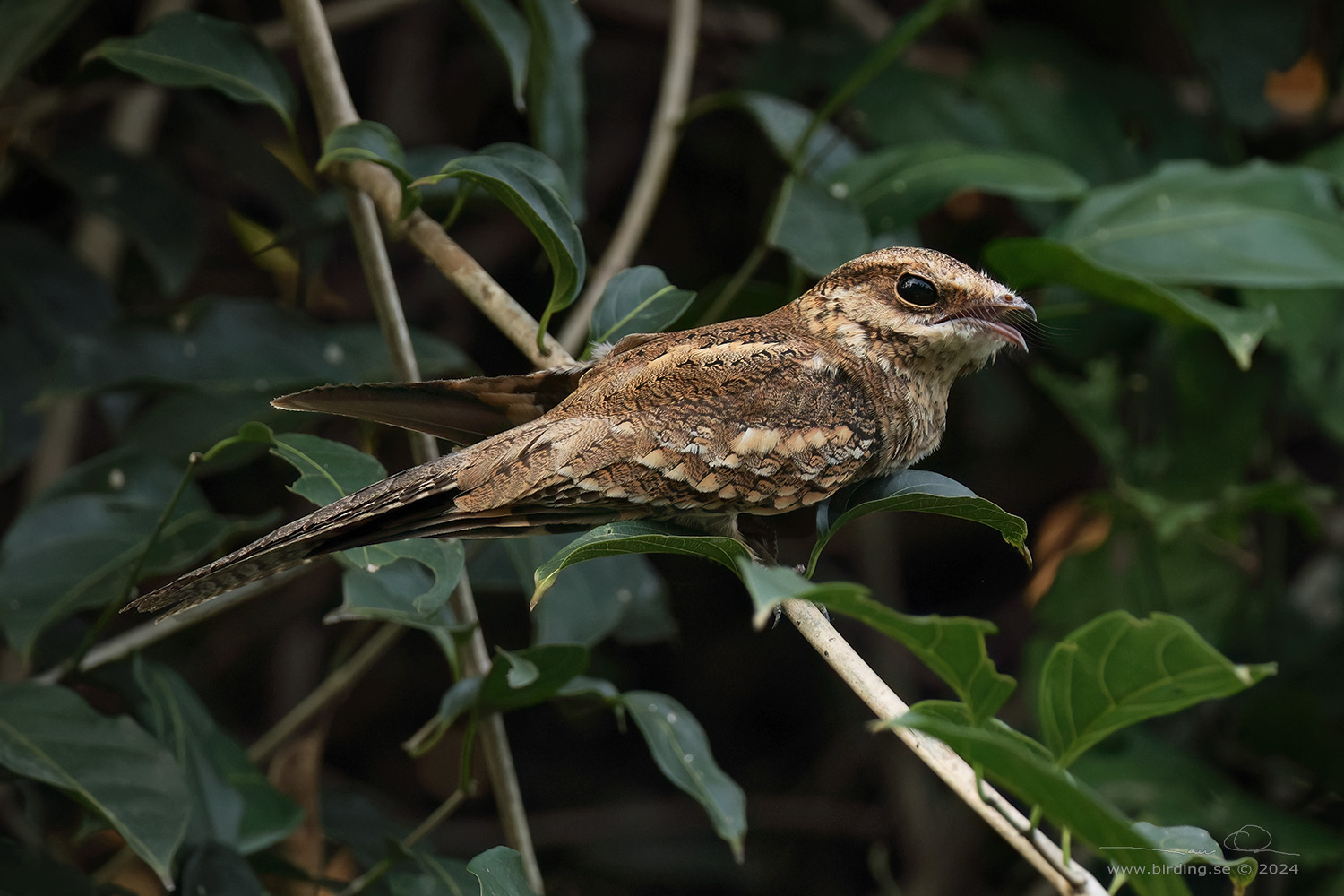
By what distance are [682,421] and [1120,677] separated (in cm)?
60

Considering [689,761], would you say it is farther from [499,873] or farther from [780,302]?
[780,302]

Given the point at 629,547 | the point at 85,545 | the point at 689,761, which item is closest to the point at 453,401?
the point at 629,547

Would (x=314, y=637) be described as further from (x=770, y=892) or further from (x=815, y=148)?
(x=815, y=148)

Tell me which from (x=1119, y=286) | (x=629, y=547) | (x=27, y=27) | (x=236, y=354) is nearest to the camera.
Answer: (x=629, y=547)

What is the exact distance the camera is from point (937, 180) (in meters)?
1.81

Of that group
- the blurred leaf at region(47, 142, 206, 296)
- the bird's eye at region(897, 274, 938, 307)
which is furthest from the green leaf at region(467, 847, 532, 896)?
the blurred leaf at region(47, 142, 206, 296)

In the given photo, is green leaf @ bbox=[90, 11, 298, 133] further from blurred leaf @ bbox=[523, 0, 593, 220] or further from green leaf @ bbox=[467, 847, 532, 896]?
green leaf @ bbox=[467, 847, 532, 896]

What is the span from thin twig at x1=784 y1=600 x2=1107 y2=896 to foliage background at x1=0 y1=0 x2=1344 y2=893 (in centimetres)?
70

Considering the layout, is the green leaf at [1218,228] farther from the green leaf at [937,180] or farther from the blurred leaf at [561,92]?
the blurred leaf at [561,92]

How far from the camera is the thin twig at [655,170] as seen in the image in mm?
1891

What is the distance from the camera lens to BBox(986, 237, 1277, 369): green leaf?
1.58m

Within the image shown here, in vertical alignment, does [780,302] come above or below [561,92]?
below

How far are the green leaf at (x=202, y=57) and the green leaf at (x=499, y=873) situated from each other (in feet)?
3.44

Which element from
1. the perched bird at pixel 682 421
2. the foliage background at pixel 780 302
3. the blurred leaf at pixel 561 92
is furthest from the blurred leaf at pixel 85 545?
the blurred leaf at pixel 561 92
